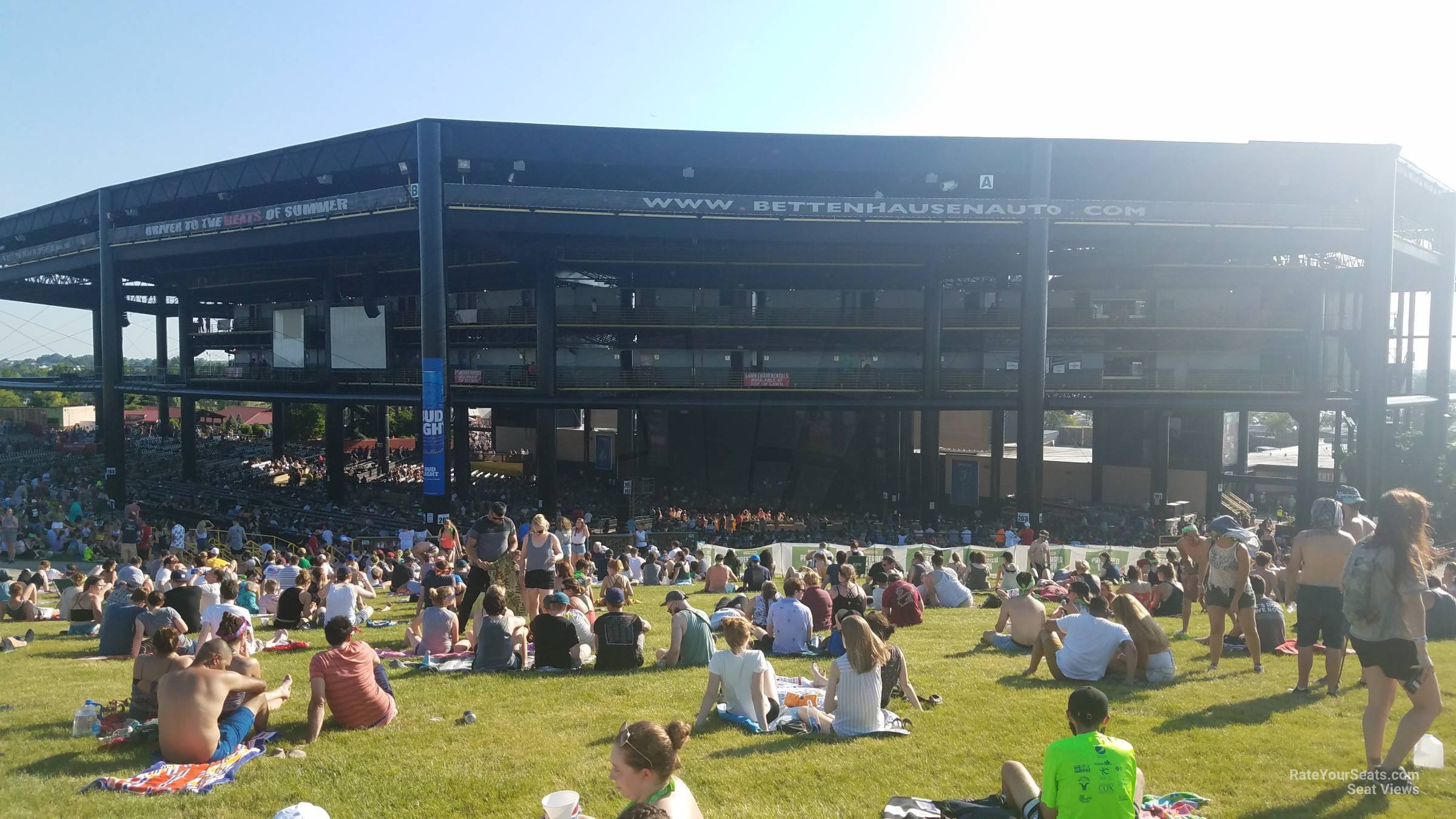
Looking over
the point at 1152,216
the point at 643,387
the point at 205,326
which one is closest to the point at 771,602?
the point at 643,387

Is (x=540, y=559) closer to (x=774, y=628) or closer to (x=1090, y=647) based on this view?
(x=774, y=628)

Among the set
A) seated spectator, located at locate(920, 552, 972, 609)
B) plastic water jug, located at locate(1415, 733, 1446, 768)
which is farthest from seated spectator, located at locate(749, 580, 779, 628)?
plastic water jug, located at locate(1415, 733, 1446, 768)

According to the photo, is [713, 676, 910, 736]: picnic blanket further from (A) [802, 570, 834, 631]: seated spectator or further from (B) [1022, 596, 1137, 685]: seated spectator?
(A) [802, 570, 834, 631]: seated spectator

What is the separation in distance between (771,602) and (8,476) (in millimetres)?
68175

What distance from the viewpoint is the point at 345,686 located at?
677cm

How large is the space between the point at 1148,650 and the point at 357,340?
41.6 meters

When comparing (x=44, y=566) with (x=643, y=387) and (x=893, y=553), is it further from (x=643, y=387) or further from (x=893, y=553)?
(x=643, y=387)

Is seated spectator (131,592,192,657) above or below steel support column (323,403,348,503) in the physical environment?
above

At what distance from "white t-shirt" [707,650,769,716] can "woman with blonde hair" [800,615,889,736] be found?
55 centimetres

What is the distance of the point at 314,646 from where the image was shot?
1077 centimetres

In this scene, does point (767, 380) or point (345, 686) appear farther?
point (767, 380)

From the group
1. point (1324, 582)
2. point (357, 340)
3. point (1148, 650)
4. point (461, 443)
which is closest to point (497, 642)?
point (1148, 650)

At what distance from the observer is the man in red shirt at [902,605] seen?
1190 centimetres

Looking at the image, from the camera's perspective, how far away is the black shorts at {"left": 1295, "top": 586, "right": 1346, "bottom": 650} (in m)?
7.17
